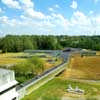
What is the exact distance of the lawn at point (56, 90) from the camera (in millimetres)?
23266

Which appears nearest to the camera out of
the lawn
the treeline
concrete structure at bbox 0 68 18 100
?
concrete structure at bbox 0 68 18 100

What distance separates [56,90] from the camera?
26.8 metres

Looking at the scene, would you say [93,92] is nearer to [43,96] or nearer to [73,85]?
[73,85]

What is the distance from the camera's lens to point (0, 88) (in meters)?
14.8

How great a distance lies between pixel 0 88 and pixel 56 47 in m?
77.4

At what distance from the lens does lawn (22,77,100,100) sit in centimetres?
2327

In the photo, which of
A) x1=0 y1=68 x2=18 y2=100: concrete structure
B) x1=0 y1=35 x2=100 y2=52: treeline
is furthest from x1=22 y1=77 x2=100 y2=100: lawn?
x1=0 y1=35 x2=100 y2=52: treeline

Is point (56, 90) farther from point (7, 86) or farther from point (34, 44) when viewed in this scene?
point (34, 44)

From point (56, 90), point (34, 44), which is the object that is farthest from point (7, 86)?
point (34, 44)

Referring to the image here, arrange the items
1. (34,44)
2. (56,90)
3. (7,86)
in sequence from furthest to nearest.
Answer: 1. (34,44)
2. (56,90)
3. (7,86)

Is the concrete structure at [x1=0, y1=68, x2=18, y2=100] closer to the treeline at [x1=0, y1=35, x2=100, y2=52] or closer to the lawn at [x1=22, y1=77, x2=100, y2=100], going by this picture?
the lawn at [x1=22, y1=77, x2=100, y2=100]

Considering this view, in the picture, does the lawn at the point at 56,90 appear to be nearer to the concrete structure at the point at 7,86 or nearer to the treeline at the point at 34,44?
the concrete structure at the point at 7,86

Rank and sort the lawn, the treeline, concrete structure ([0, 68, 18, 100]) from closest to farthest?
concrete structure ([0, 68, 18, 100]) → the lawn → the treeline

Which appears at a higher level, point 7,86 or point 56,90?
point 7,86
